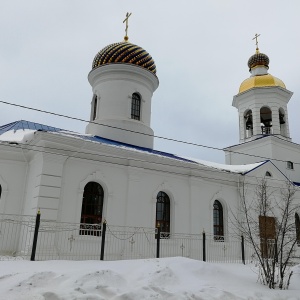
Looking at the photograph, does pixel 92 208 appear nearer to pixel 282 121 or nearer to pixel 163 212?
pixel 163 212

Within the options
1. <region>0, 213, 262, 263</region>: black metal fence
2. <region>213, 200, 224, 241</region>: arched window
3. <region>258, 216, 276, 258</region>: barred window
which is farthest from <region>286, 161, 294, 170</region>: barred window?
<region>0, 213, 262, 263</region>: black metal fence

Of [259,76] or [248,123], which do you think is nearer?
[259,76]

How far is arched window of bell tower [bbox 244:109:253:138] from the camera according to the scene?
2152 cm

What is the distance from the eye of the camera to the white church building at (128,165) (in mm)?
11383

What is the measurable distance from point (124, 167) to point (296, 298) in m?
7.60

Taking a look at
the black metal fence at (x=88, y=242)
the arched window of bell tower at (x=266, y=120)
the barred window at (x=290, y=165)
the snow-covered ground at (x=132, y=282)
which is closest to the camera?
the snow-covered ground at (x=132, y=282)

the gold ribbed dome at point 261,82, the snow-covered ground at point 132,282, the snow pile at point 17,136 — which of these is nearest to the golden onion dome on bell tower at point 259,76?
the gold ribbed dome at point 261,82

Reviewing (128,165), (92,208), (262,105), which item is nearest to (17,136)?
(92,208)

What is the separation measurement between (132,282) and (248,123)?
56.2 ft

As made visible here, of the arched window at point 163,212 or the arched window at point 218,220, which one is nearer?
the arched window at point 163,212

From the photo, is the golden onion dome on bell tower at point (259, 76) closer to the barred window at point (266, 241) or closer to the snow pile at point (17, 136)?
the barred window at point (266, 241)

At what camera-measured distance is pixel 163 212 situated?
13.9 m

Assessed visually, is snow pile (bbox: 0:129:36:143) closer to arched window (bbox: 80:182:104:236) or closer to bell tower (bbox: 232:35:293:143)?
arched window (bbox: 80:182:104:236)

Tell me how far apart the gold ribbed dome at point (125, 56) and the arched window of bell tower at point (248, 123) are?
7.43 meters
